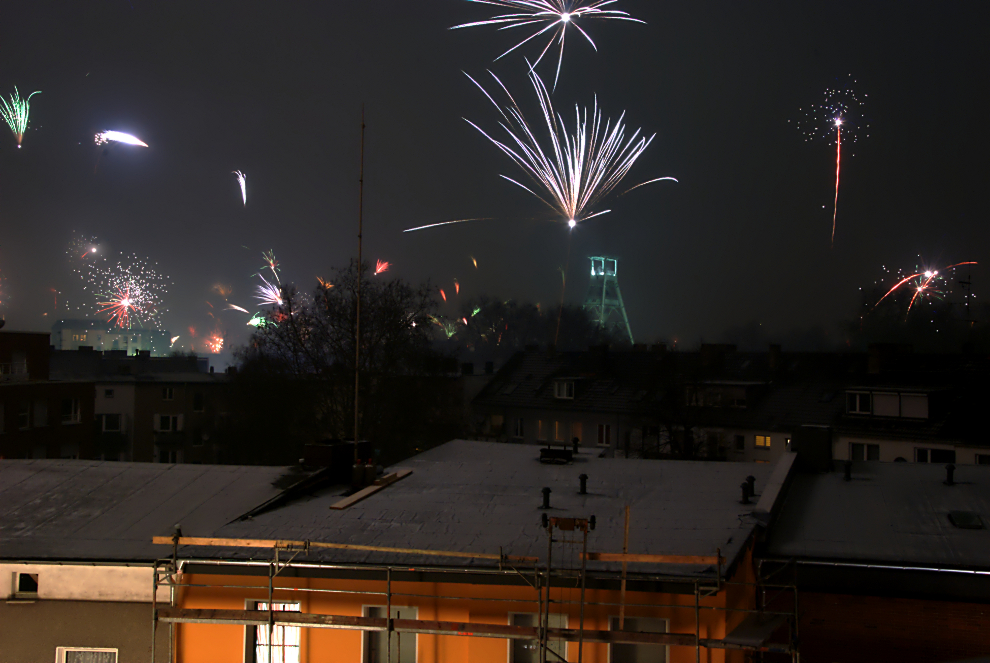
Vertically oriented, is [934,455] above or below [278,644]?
above

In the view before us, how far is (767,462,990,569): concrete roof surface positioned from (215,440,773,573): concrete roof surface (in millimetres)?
736

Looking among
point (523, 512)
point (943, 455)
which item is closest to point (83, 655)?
point (523, 512)

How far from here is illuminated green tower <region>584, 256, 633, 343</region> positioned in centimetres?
8931

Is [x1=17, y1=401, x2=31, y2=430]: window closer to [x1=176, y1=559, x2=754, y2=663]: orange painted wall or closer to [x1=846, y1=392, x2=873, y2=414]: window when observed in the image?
[x1=176, y1=559, x2=754, y2=663]: orange painted wall

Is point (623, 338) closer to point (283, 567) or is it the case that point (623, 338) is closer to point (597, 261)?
point (597, 261)

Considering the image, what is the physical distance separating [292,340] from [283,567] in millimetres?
25855

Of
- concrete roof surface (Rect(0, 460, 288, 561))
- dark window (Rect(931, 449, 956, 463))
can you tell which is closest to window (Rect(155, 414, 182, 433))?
concrete roof surface (Rect(0, 460, 288, 561))

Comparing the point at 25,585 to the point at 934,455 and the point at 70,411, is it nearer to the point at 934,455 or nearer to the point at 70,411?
the point at 70,411

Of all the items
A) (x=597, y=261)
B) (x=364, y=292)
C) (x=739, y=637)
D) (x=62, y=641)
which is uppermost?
(x=597, y=261)

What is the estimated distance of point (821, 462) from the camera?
40.9ft

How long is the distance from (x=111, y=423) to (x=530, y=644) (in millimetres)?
40929

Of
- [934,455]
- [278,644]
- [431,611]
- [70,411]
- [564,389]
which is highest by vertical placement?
[564,389]

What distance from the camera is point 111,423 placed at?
137 ft

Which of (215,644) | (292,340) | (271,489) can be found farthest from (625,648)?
(292,340)
